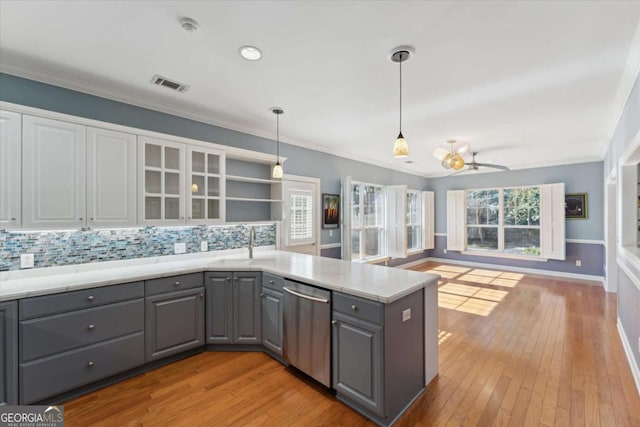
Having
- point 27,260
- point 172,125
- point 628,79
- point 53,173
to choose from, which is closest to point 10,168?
point 53,173

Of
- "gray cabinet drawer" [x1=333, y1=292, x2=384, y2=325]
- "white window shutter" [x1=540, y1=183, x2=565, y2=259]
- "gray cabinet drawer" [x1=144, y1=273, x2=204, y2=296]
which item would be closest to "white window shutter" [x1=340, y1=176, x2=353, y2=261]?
"gray cabinet drawer" [x1=144, y1=273, x2=204, y2=296]

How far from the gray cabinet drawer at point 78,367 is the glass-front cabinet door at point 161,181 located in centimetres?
112

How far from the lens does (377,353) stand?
1891 mm

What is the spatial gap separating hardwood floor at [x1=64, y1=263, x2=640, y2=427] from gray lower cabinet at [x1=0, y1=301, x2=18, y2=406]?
37cm

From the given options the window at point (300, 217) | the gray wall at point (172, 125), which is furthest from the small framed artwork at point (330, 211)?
the window at point (300, 217)

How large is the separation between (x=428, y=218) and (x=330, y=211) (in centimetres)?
397

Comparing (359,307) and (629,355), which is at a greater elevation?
A: (359,307)

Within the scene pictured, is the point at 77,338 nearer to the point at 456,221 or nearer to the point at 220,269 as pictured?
the point at 220,269

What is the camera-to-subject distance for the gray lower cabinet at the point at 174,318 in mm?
2576

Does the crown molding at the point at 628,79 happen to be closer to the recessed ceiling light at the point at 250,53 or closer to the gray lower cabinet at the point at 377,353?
the gray lower cabinet at the point at 377,353

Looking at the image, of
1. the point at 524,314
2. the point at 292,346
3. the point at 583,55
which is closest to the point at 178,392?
the point at 292,346

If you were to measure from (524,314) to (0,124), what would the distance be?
19.8ft

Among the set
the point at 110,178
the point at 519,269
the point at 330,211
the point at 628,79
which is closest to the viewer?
the point at 628,79

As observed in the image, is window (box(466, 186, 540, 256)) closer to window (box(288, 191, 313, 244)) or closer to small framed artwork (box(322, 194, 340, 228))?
small framed artwork (box(322, 194, 340, 228))
